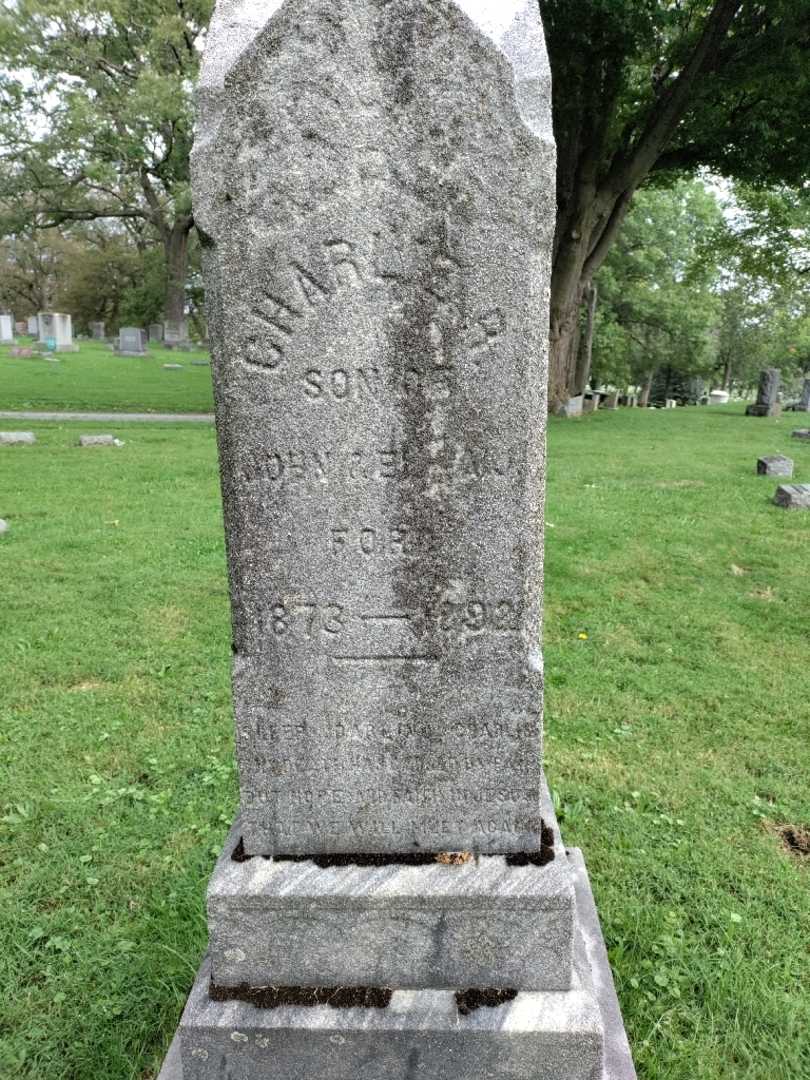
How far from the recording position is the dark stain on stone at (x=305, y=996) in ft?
7.36

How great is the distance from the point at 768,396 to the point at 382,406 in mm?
26135

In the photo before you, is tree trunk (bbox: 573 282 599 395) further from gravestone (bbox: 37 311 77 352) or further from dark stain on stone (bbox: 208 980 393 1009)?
dark stain on stone (bbox: 208 980 393 1009)

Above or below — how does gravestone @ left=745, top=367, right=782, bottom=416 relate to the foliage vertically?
below

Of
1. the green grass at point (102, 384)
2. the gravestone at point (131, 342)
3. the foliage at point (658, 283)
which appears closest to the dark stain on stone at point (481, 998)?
the green grass at point (102, 384)

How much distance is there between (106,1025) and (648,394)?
4521cm

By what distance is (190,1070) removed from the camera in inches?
87.0

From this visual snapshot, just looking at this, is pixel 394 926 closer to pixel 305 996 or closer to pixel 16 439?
pixel 305 996

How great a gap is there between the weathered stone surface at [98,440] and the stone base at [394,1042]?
1183 centimetres

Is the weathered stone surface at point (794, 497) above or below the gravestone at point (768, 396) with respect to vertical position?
below

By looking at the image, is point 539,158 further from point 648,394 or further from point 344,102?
point 648,394

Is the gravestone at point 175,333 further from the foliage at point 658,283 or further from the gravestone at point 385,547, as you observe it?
the gravestone at point 385,547

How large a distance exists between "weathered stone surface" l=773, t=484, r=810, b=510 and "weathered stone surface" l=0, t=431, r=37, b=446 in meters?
11.3

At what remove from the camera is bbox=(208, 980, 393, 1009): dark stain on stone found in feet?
7.36

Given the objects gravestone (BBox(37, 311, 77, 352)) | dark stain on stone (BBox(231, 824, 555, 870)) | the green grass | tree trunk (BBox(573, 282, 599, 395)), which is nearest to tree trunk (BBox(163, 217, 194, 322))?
gravestone (BBox(37, 311, 77, 352))
